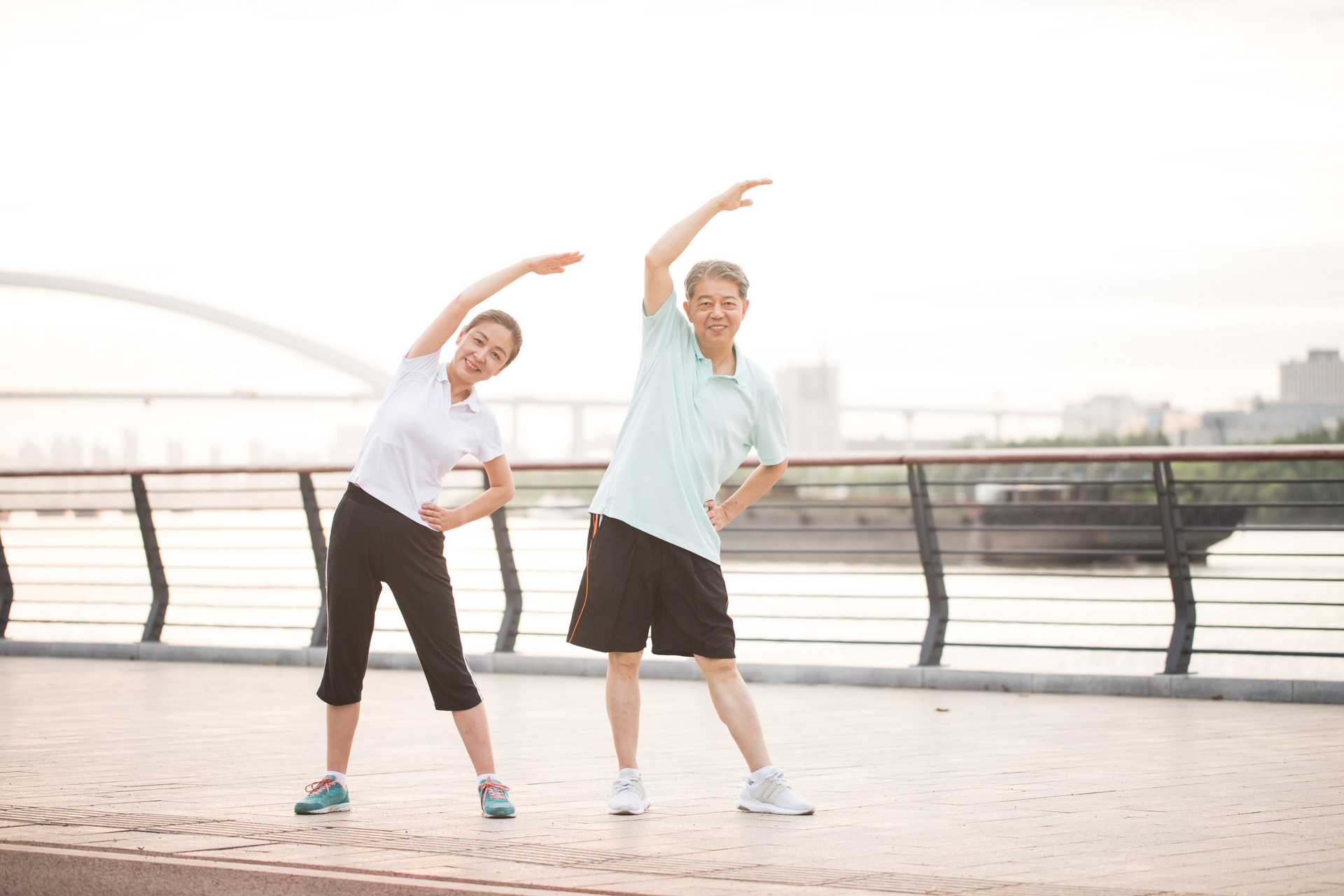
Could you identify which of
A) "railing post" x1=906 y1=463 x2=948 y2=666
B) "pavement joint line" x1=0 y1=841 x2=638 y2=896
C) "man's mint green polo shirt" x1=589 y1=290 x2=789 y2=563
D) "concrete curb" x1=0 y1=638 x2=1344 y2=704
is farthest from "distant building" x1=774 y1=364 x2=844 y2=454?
"pavement joint line" x1=0 y1=841 x2=638 y2=896

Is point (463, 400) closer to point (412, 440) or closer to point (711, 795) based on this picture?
point (412, 440)

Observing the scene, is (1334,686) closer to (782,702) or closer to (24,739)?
(782,702)

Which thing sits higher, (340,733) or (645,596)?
(645,596)

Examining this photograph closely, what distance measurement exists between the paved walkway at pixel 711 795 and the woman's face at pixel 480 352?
1.06 meters

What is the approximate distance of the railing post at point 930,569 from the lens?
5.92 metres

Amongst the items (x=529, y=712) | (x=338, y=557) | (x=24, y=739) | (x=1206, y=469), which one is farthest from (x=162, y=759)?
(x=1206, y=469)

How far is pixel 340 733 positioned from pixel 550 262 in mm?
1271

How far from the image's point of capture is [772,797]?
3.13 m

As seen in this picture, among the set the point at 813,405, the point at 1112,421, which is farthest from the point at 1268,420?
the point at 813,405

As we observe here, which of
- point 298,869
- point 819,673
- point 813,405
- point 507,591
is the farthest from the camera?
point 813,405

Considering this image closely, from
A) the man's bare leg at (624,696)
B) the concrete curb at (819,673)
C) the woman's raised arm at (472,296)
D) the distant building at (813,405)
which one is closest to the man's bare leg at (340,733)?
the man's bare leg at (624,696)

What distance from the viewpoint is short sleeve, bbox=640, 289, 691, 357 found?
3.27 m

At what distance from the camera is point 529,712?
505cm

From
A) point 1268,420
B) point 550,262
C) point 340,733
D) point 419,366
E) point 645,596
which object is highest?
point 550,262
